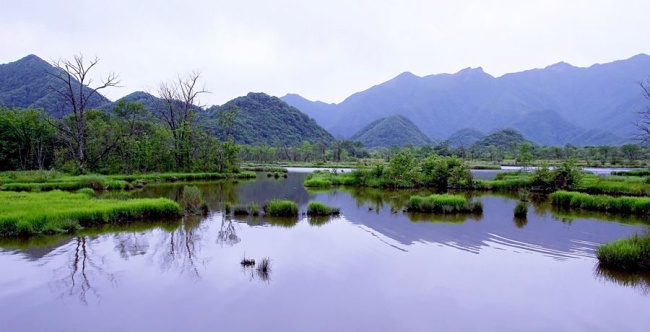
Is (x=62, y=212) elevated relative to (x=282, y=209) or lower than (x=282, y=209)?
elevated

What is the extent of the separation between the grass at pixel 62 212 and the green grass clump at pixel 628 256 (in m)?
17.8

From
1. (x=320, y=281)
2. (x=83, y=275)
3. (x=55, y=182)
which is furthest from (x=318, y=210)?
(x=55, y=182)

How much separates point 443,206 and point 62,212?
60.5 ft

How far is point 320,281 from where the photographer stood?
11.3 m

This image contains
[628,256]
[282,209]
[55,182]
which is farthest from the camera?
[55,182]

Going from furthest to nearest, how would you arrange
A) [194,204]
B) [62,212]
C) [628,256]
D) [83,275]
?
[194,204], [62,212], [628,256], [83,275]

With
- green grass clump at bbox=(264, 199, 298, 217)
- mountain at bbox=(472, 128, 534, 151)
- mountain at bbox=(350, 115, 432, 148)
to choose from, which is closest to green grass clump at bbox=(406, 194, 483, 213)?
green grass clump at bbox=(264, 199, 298, 217)

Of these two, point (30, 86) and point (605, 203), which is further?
point (30, 86)

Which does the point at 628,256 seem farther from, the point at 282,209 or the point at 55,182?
the point at 55,182

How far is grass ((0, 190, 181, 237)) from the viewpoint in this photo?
1549cm

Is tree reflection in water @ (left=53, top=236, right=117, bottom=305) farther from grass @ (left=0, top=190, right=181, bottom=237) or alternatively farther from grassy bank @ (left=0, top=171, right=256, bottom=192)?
grassy bank @ (left=0, top=171, right=256, bottom=192)

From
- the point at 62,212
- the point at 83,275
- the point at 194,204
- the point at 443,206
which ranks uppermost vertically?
the point at 62,212

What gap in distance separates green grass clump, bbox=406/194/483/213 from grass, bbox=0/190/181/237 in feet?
42.1

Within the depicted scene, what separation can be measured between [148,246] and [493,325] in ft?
38.0
